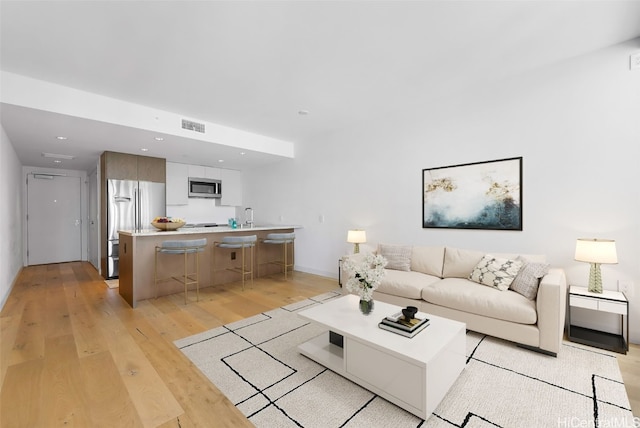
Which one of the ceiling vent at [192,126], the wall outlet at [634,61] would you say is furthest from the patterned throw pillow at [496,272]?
the ceiling vent at [192,126]

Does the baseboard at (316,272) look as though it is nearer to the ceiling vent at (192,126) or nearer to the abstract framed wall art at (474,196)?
the abstract framed wall art at (474,196)

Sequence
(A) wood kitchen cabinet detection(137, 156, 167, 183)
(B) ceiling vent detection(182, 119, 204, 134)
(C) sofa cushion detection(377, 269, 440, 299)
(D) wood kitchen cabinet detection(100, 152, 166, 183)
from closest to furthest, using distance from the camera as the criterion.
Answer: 1. (C) sofa cushion detection(377, 269, 440, 299)
2. (B) ceiling vent detection(182, 119, 204, 134)
3. (D) wood kitchen cabinet detection(100, 152, 166, 183)
4. (A) wood kitchen cabinet detection(137, 156, 167, 183)

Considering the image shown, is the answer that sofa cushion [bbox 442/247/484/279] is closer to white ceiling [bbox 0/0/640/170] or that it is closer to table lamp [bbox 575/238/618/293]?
table lamp [bbox 575/238/618/293]

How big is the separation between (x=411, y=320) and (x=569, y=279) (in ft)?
6.95

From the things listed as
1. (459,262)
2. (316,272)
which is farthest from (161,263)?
(459,262)

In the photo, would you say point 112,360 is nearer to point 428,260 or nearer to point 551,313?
point 428,260

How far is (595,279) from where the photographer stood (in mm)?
2664

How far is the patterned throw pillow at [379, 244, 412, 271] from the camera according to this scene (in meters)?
3.82

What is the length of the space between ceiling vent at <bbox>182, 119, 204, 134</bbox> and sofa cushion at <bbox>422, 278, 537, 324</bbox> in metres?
3.88

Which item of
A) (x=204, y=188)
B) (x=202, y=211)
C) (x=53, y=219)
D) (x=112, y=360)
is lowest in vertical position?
(x=112, y=360)

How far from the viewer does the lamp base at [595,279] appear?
264 centimetres

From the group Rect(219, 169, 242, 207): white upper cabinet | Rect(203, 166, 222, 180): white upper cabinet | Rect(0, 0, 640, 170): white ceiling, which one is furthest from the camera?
Rect(219, 169, 242, 207): white upper cabinet

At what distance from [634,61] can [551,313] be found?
96.7 inches

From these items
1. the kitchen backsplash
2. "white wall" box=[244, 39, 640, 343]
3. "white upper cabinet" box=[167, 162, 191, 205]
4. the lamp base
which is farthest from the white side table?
the kitchen backsplash
